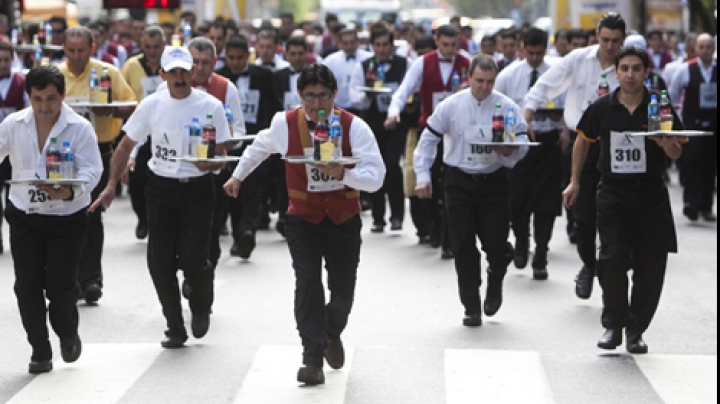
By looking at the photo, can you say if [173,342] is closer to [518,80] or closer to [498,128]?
[498,128]

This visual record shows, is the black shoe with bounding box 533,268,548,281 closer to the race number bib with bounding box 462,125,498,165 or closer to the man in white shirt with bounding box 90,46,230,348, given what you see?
the race number bib with bounding box 462,125,498,165

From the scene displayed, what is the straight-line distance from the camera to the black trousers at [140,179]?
50.3ft

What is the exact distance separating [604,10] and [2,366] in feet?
67.2

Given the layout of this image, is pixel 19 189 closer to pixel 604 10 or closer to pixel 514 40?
pixel 514 40

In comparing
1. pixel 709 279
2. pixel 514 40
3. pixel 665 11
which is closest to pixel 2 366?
pixel 709 279

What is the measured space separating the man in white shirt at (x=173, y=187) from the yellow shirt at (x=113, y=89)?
2.37 metres

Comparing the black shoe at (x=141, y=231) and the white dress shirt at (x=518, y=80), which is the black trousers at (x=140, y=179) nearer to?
the black shoe at (x=141, y=231)

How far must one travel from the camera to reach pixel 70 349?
9.70 m

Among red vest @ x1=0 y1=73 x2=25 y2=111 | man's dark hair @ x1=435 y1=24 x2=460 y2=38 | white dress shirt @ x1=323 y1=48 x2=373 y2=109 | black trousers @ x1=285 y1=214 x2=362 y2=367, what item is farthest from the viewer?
white dress shirt @ x1=323 y1=48 x2=373 y2=109

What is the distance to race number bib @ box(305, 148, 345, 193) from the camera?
9.27 m

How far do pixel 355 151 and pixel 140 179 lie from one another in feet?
22.4

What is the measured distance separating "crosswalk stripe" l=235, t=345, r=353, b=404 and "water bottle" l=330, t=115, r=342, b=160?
1.31m

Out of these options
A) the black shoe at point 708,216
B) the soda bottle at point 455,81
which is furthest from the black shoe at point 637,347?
the black shoe at point 708,216

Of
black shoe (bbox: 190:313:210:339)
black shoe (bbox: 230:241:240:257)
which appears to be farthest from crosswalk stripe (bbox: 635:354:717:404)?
black shoe (bbox: 230:241:240:257)
